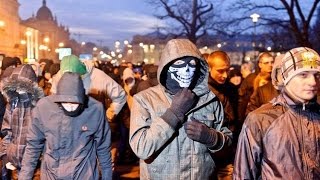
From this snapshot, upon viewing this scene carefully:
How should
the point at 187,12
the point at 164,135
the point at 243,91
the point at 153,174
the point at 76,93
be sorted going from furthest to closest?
the point at 187,12, the point at 243,91, the point at 76,93, the point at 153,174, the point at 164,135

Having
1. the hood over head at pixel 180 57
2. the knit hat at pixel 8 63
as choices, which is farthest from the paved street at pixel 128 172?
the hood over head at pixel 180 57

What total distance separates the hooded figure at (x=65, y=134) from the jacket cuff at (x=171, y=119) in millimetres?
1360

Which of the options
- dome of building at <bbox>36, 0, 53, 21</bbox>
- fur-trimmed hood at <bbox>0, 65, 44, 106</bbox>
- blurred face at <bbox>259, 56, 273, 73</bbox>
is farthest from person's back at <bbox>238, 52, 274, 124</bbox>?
dome of building at <bbox>36, 0, 53, 21</bbox>

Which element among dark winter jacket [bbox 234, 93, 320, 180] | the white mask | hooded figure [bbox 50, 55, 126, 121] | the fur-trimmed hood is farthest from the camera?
hooded figure [bbox 50, 55, 126, 121]

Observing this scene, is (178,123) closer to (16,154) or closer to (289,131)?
(289,131)

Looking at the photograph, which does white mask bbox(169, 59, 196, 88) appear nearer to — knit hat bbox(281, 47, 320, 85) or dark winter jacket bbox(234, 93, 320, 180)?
dark winter jacket bbox(234, 93, 320, 180)

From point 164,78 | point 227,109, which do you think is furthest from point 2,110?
point 164,78

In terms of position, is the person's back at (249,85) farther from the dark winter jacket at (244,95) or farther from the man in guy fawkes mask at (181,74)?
the man in guy fawkes mask at (181,74)

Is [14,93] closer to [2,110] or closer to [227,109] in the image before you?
[2,110]

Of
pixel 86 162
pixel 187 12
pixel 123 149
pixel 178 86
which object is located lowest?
pixel 123 149

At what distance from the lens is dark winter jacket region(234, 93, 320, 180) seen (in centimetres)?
350

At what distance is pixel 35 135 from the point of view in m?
5.16

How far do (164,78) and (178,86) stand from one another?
16 centimetres

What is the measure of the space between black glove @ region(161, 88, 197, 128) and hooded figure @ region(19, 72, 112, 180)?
53.7 inches
